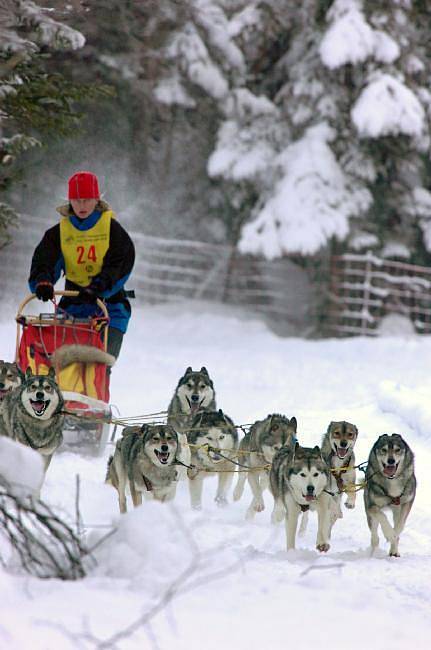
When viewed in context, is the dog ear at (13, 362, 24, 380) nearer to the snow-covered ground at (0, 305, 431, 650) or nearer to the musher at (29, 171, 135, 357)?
the snow-covered ground at (0, 305, 431, 650)

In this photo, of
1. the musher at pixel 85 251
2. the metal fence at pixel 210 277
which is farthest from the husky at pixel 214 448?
the metal fence at pixel 210 277

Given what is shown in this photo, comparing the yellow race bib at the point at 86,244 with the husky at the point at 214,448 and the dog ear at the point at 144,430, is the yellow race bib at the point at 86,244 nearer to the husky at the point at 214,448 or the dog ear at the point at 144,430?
the husky at the point at 214,448

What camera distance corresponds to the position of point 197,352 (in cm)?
1502

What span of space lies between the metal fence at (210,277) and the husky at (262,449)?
44.8ft

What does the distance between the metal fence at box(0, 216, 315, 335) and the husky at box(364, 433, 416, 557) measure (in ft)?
49.3

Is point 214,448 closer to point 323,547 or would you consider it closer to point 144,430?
point 144,430

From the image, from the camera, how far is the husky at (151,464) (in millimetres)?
5715

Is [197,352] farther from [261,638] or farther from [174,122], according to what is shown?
[261,638]

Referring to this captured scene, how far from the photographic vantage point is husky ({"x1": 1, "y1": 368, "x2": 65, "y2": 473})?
582 cm

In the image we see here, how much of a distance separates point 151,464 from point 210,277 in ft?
54.2

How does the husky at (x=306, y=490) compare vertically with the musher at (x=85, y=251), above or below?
below

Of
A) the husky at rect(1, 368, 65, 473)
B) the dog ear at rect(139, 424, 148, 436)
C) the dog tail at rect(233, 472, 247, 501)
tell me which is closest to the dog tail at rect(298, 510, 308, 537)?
the dog tail at rect(233, 472, 247, 501)

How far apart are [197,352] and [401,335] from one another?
5.85 meters

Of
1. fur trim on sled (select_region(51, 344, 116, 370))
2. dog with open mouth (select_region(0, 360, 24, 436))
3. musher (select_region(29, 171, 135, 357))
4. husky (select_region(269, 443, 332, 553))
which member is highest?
musher (select_region(29, 171, 135, 357))
